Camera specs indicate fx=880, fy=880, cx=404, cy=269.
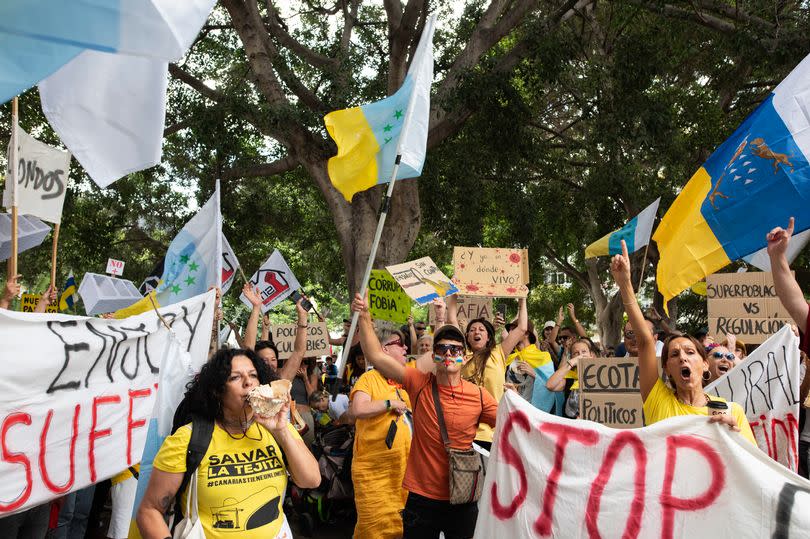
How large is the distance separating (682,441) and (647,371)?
783 millimetres

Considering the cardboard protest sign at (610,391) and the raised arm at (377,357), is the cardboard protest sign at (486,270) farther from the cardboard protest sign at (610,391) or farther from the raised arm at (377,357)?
Answer: the raised arm at (377,357)

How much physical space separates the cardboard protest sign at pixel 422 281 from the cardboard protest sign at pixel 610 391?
2.15m

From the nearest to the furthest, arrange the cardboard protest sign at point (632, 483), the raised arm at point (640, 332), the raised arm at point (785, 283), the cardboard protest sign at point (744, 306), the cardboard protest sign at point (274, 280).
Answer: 1. the cardboard protest sign at point (632, 483)
2. the raised arm at point (785, 283)
3. the raised arm at point (640, 332)
4. the cardboard protest sign at point (744, 306)
5. the cardboard protest sign at point (274, 280)

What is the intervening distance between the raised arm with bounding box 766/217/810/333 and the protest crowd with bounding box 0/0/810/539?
0.4 inches

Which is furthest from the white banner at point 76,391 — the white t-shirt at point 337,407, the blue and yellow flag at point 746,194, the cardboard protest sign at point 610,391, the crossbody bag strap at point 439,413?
the white t-shirt at point 337,407

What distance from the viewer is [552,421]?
373 centimetres

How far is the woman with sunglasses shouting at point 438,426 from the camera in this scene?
4.69 metres

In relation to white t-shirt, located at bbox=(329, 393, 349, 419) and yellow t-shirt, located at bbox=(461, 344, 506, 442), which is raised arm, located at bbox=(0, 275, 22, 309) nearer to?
yellow t-shirt, located at bbox=(461, 344, 506, 442)

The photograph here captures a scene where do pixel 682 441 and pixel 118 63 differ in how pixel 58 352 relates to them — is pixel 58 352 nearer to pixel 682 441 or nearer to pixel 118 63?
pixel 118 63

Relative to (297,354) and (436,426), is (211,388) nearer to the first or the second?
(436,426)

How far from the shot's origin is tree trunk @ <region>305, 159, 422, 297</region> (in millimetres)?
12602

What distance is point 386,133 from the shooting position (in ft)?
23.3

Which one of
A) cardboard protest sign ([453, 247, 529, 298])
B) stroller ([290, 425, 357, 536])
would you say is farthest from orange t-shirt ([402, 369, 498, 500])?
cardboard protest sign ([453, 247, 529, 298])

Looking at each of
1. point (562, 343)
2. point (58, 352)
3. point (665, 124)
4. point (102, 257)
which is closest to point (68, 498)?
point (58, 352)
